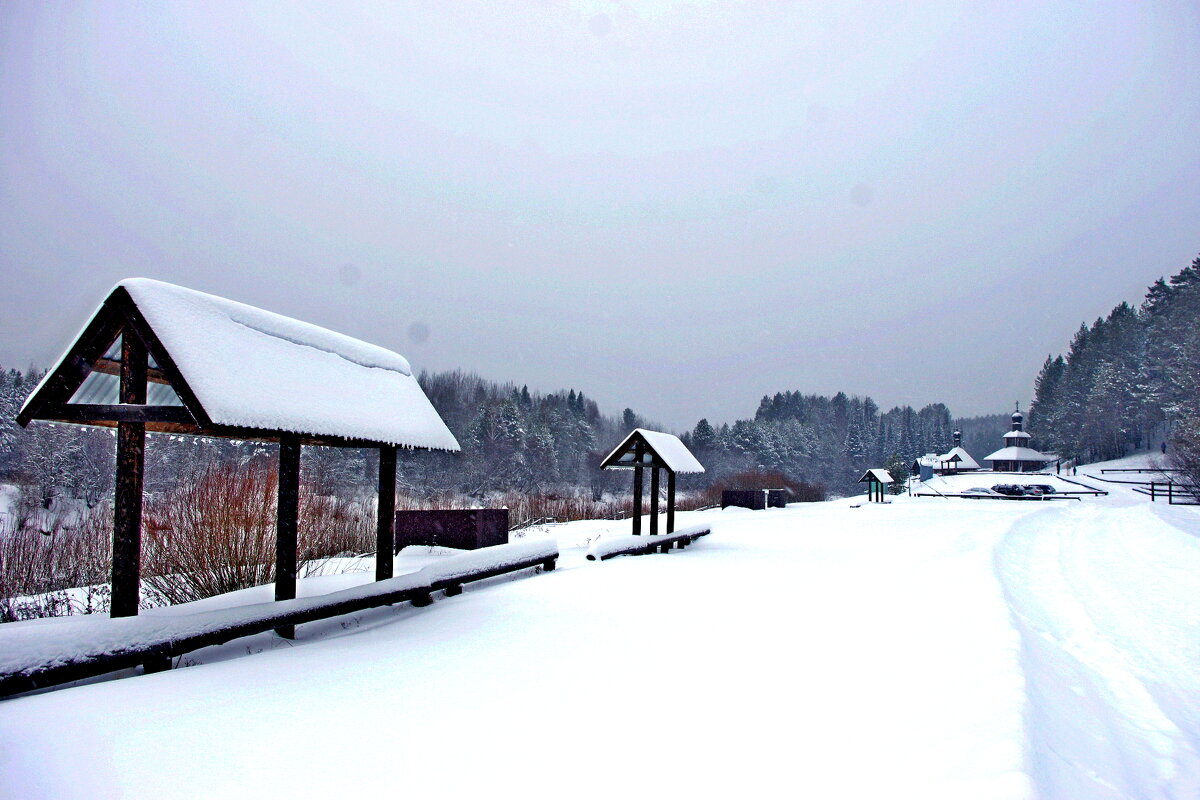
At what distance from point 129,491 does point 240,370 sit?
1393 mm

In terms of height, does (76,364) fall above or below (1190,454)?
above

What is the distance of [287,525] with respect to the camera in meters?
6.91

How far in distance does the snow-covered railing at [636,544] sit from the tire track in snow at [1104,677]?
21.9ft

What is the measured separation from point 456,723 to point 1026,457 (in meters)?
77.2

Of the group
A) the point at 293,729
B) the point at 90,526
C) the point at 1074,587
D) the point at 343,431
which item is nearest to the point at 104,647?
the point at 293,729

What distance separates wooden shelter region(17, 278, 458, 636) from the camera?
5.47 metres

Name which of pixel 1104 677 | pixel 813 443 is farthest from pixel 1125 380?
pixel 1104 677

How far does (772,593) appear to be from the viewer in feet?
30.8

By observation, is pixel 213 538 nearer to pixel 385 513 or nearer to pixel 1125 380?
pixel 385 513

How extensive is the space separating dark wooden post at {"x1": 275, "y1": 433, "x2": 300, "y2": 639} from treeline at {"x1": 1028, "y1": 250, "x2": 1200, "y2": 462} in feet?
197

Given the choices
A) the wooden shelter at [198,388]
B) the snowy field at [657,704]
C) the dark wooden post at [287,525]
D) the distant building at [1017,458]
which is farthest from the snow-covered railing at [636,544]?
the distant building at [1017,458]

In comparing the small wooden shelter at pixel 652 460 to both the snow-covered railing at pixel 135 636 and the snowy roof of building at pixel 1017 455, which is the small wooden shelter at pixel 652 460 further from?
the snowy roof of building at pixel 1017 455

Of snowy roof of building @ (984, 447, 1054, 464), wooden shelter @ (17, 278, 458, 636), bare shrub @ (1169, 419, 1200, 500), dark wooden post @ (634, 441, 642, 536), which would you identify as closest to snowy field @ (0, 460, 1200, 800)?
wooden shelter @ (17, 278, 458, 636)

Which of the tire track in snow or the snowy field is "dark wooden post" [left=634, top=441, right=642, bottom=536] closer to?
the snowy field
